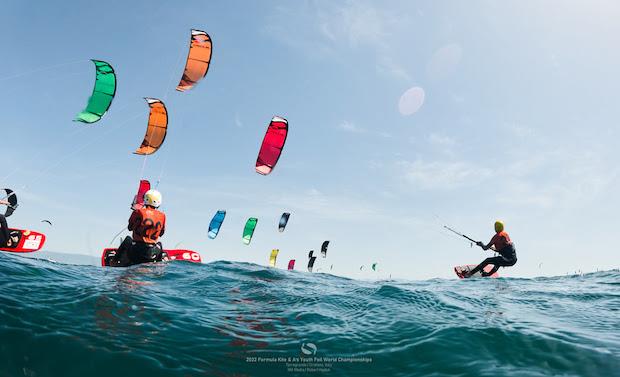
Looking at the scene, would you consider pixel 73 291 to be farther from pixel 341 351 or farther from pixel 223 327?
pixel 341 351

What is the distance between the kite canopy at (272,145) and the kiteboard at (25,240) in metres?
12.2

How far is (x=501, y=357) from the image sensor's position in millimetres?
4328

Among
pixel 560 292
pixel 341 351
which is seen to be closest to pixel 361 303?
pixel 341 351

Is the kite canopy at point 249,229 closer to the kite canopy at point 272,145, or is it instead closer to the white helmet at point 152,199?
the kite canopy at point 272,145

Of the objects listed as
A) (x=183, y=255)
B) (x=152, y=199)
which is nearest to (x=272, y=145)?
(x=183, y=255)

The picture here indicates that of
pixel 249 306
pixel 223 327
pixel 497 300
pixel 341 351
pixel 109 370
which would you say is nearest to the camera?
pixel 109 370

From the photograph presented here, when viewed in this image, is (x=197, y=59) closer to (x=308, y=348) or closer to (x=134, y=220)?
(x=134, y=220)

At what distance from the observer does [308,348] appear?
15.2ft

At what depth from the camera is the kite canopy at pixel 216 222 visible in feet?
126

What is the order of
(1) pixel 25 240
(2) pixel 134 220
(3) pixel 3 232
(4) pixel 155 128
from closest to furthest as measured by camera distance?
(2) pixel 134 220, (3) pixel 3 232, (1) pixel 25 240, (4) pixel 155 128

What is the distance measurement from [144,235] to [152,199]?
1160 mm

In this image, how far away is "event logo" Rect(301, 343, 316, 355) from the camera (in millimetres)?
4518

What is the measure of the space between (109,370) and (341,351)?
2.66 m

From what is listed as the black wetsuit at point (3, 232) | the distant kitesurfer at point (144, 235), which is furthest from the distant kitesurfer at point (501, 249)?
the black wetsuit at point (3, 232)
